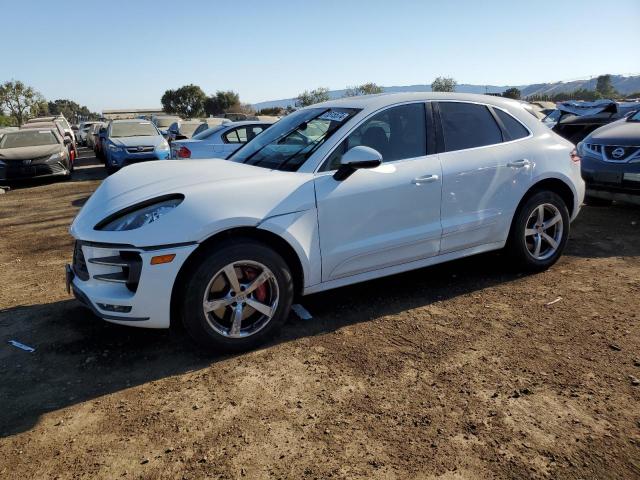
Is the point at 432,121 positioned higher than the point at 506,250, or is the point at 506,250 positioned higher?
the point at 432,121

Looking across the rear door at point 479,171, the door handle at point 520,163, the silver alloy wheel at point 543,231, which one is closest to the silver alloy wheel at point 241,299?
the rear door at point 479,171

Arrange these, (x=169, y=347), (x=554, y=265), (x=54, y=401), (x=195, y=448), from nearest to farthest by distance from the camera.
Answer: (x=195, y=448)
(x=54, y=401)
(x=169, y=347)
(x=554, y=265)

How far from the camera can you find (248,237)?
10.8 ft

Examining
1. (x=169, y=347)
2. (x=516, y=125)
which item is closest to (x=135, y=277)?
(x=169, y=347)

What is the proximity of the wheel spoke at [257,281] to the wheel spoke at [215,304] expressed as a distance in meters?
0.14

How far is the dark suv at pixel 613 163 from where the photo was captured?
6355 millimetres

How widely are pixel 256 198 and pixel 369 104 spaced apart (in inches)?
51.4

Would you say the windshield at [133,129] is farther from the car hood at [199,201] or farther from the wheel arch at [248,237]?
the wheel arch at [248,237]

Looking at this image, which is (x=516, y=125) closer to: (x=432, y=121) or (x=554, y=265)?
(x=432, y=121)

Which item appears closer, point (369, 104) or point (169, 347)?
point (169, 347)

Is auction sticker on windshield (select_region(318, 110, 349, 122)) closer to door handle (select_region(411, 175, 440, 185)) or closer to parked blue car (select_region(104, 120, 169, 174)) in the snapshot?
door handle (select_region(411, 175, 440, 185))

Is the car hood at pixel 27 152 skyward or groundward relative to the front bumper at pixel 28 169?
skyward

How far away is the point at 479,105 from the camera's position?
4.38 meters

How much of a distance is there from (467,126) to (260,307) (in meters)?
2.38
